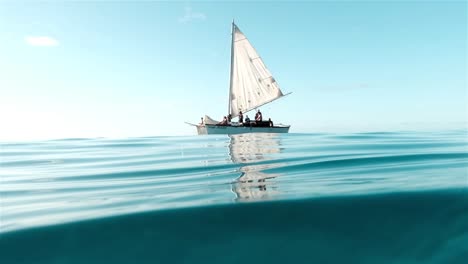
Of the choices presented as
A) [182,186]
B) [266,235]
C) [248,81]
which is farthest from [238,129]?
[266,235]

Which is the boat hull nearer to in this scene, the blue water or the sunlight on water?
the sunlight on water

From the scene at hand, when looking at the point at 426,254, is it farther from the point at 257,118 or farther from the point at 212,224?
the point at 257,118

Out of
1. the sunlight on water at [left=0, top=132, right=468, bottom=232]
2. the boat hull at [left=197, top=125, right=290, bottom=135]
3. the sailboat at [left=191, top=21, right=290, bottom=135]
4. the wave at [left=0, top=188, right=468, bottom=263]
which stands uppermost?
the sailboat at [left=191, top=21, right=290, bottom=135]

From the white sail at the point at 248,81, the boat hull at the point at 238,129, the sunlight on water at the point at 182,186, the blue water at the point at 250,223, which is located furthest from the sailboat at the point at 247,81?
the blue water at the point at 250,223

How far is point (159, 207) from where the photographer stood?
8.31 feet

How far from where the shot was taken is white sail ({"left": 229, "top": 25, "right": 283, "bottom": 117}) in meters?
39.7

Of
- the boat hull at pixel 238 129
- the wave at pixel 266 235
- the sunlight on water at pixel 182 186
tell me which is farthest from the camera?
the boat hull at pixel 238 129

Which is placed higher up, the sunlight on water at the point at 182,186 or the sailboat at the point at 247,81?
the sailboat at the point at 247,81

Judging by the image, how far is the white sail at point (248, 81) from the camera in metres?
39.7

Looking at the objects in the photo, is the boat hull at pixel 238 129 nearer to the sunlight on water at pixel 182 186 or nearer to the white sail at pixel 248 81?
the white sail at pixel 248 81

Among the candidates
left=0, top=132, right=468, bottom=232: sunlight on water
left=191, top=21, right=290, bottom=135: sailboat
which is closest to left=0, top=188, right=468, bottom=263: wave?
left=0, top=132, right=468, bottom=232: sunlight on water

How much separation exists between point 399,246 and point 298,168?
283 cm

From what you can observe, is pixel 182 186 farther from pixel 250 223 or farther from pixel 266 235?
pixel 266 235

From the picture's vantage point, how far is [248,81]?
3994 centimetres
